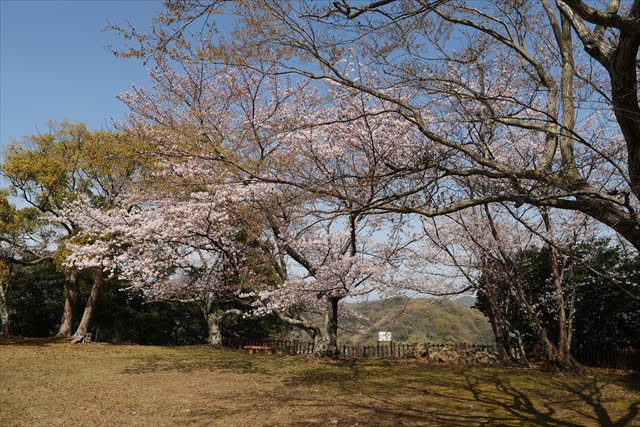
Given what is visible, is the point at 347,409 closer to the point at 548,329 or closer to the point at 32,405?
the point at 32,405

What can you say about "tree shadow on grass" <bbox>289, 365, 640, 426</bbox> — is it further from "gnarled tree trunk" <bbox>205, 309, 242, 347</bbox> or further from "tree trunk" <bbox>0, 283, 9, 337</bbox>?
"tree trunk" <bbox>0, 283, 9, 337</bbox>

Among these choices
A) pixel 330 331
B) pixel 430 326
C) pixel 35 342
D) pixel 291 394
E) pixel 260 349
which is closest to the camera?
pixel 291 394

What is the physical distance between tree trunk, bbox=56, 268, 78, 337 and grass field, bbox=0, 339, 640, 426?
225 inches

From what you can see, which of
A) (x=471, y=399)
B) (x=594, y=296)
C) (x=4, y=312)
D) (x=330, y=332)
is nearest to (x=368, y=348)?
(x=330, y=332)

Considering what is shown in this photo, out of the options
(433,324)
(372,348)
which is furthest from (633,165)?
(433,324)

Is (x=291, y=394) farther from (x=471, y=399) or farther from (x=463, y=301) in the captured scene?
(x=463, y=301)

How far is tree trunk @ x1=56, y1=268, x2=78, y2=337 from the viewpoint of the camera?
58.7 feet

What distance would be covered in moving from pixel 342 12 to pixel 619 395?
843 cm

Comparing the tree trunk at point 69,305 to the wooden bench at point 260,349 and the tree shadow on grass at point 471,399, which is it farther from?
the tree shadow on grass at point 471,399

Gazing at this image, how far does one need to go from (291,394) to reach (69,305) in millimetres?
14089

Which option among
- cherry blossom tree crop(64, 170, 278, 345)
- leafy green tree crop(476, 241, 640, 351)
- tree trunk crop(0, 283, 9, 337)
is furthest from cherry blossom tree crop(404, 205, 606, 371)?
tree trunk crop(0, 283, 9, 337)

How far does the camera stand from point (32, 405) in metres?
6.68

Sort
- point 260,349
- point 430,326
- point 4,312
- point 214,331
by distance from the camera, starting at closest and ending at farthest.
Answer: point 260,349 < point 214,331 < point 4,312 < point 430,326

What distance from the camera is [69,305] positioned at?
1820 cm
